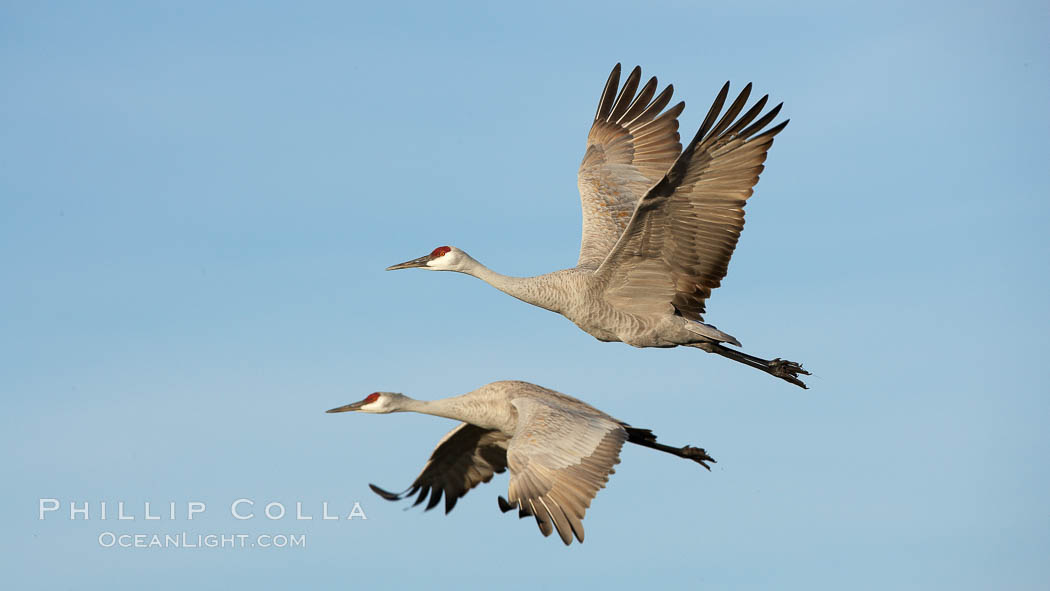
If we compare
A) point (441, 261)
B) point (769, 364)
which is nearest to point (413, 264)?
point (441, 261)

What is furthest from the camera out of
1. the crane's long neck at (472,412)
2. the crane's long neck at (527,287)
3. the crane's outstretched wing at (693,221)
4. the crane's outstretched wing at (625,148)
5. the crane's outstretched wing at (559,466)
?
the crane's outstretched wing at (625,148)

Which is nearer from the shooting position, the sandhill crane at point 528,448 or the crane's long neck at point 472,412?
the sandhill crane at point 528,448

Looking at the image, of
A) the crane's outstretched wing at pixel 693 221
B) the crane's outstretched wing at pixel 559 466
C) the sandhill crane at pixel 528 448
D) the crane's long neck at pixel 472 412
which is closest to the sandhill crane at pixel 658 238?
the crane's outstretched wing at pixel 693 221

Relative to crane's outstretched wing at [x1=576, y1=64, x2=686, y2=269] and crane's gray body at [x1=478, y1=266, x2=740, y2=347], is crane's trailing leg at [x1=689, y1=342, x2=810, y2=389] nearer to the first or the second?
crane's gray body at [x1=478, y1=266, x2=740, y2=347]

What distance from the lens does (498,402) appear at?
13.3 metres

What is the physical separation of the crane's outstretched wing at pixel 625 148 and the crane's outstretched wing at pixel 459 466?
2.79 m

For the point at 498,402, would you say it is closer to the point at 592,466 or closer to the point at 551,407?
the point at 551,407

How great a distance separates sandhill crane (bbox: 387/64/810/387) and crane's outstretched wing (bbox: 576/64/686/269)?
0.01 m

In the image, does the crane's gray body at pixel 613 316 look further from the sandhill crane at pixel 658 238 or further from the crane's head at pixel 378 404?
the crane's head at pixel 378 404

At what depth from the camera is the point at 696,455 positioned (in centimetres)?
1392

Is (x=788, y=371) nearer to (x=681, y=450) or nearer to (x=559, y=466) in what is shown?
(x=681, y=450)

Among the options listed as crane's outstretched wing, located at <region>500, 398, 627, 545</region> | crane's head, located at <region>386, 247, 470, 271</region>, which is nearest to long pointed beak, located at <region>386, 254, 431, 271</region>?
crane's head, located at <region>386, 247, 470, 271</region>

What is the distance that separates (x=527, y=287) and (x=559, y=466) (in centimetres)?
293

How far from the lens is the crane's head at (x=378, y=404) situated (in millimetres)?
14031
